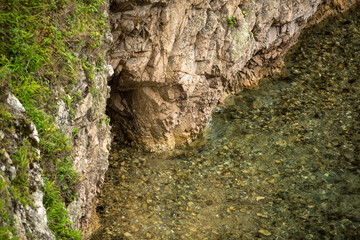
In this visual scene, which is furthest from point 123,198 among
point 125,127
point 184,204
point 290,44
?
point 290,44

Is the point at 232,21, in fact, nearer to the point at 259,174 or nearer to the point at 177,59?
the point at 177,59

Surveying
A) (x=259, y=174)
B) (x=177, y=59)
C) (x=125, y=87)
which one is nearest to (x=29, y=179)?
(x=125, y=87)

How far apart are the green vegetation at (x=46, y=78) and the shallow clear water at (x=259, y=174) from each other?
8.67 ft

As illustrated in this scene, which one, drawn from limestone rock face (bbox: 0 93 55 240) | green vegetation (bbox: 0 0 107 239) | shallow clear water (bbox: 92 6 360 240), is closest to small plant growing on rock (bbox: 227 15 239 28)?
shallow clear water (bbox: 92 6 360 240)

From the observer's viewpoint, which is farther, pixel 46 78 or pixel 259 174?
pixel 259 174

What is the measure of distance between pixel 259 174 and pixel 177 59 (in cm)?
396

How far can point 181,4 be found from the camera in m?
10.8

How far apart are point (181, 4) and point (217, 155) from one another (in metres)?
4.46

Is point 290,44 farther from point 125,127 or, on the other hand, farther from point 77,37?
point 77,37

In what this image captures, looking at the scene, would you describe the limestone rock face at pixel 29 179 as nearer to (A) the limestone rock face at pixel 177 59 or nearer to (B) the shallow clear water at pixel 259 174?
(B) the shallow clear water at pixel 259 174

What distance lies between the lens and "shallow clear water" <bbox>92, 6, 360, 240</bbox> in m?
10.2

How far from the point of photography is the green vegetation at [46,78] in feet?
21.8

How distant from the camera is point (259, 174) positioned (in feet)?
39.0

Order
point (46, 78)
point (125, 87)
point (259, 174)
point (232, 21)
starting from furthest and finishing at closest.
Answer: point (232, 21) → point (259, 174) → point (125, 87) → point (46, 78)
